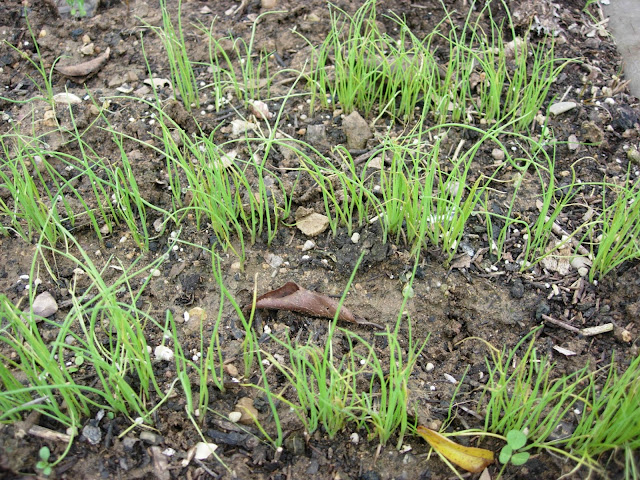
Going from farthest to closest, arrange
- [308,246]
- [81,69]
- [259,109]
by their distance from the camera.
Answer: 1. [81,69]
2. [259,109]
3. [308,246]

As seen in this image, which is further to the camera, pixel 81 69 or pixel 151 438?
pixel 81 69

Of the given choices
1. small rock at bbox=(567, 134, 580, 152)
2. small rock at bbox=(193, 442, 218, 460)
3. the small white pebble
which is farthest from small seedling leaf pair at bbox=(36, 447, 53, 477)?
small rock at bbox=(567, 134, 580, 152)

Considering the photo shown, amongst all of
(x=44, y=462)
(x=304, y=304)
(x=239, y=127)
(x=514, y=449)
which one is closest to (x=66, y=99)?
(x=239, y=127)

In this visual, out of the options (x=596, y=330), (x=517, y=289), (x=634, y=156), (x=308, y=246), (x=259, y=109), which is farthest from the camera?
(x=259, y=109)

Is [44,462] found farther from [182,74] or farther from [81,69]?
[81,69]

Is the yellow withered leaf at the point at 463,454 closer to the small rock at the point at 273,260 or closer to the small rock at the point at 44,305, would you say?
the small rock at the point at 273,260

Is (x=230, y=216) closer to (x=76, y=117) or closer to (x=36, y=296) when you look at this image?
(x=36, y=296)

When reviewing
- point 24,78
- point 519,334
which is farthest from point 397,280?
point 24,78

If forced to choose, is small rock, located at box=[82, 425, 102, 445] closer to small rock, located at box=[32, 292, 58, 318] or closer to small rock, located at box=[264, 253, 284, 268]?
small rock, located at box=[32, 292, 58, 318]
